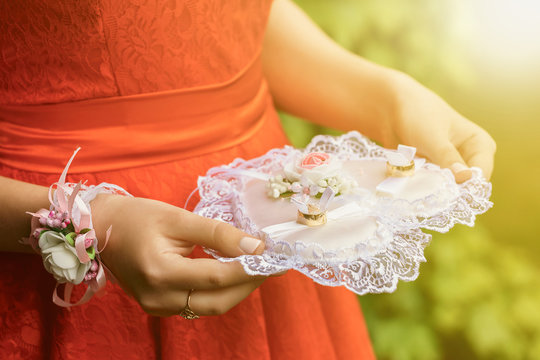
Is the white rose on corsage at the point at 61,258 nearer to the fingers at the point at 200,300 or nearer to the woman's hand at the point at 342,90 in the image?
the fingers at the point at 200,300

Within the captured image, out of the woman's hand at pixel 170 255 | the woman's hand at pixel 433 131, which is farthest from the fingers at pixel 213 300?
the woman's hand at pixel 433 131

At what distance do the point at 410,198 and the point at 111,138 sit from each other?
15.0 inches

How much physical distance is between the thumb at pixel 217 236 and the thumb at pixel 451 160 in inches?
11.2

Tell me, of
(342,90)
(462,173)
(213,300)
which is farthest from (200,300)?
(342,90)

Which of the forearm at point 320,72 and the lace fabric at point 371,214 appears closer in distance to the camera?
the lace fabric at point 371,214

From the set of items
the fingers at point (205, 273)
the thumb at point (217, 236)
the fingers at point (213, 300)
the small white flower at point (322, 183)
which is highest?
the small white flower at point (322, 183)

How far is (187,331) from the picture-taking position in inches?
25.4

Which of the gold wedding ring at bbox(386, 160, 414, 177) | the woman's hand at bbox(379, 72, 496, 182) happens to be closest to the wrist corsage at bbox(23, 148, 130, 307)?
the gold wedding ring at bbox(386, 160, 414, 177)

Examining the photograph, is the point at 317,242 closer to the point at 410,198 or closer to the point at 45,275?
the point at 410,198

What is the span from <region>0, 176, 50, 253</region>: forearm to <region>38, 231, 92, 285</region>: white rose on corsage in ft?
0.16

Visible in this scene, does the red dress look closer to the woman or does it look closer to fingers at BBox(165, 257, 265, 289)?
the woman

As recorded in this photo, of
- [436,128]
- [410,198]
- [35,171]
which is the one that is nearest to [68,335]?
[35,171]

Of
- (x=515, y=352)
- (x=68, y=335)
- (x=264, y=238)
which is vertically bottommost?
(x=515, y=352)

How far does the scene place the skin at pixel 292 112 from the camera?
0.52 meters
